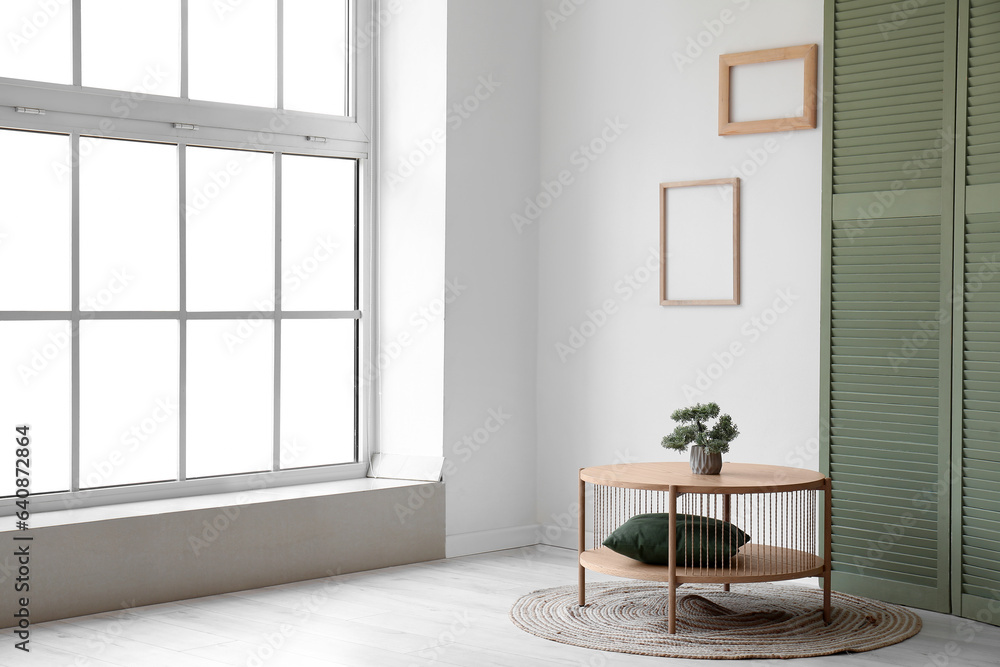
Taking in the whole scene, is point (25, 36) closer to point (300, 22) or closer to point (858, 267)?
point (300, 22)

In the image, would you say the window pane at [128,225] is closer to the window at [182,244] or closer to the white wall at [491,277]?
the window at [182,244]

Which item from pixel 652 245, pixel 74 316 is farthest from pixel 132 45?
pixel 652 245

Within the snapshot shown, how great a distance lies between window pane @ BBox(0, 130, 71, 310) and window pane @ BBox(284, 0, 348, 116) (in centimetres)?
109

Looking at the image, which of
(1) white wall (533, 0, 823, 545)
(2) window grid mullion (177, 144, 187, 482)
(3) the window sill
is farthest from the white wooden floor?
(1) white wall (533, 0, 823, 545)

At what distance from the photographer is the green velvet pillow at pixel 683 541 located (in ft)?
11.7

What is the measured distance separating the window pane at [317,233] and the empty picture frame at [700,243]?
139 cm

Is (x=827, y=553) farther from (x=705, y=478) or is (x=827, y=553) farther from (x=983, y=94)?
(x=983, y=94)

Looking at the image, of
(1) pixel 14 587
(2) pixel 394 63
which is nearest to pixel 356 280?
(2) pixel 394 63

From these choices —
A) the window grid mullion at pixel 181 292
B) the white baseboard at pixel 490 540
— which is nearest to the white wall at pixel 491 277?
the white baseboard at pixel 490 540

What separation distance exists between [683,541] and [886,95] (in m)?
1.74

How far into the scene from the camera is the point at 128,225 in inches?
170

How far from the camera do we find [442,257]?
16.0 ft

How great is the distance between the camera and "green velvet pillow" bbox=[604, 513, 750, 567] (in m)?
3.58

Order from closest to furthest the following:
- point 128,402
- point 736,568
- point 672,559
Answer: point 672,559
point 736,568
point 128,402
